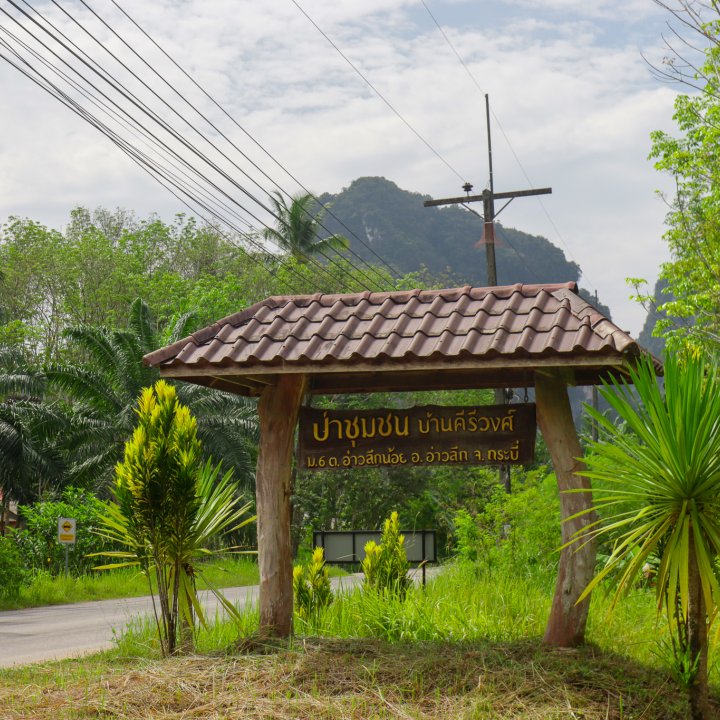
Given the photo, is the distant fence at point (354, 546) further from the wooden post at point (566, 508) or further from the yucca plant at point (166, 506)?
the wooden post at point (566, 508)

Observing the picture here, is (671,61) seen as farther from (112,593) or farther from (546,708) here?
(112,593)

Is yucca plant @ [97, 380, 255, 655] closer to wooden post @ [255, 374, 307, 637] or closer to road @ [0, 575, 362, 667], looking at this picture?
wooden post @ [255, 374, 307, 637]

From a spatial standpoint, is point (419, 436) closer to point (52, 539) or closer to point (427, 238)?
point (52, 539)

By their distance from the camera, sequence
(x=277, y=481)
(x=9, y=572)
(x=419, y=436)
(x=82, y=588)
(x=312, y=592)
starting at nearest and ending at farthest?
(x=419, y=436), (x=277, y=481), (x=312, y=592), (x=9, y=572), (x=82, y=588)

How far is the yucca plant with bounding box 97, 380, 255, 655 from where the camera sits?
27.5 feet

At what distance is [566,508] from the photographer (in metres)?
8.16

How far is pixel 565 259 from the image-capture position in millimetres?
127500

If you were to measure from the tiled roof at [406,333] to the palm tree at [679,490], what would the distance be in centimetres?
70

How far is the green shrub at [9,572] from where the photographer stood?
18.0 metres

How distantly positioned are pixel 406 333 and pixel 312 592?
3.46 m

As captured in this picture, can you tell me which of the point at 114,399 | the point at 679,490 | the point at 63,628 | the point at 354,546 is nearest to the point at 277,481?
the point at 354,546

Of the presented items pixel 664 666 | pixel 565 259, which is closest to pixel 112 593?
pixel 664 666

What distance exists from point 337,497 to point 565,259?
95.4 m

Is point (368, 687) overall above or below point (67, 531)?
below
